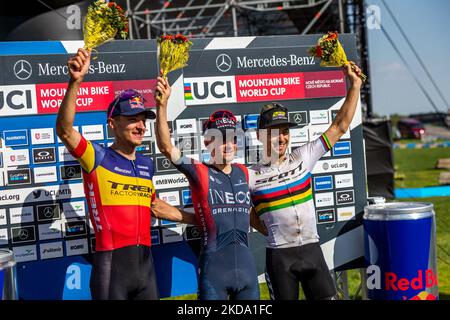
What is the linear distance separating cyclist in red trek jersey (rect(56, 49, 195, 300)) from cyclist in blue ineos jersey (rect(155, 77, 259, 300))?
24 centimetres

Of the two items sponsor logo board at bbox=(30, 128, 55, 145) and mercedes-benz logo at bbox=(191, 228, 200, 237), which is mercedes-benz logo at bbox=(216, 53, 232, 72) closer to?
mercedes-benz logo at bbox=(191, 228, 200, 237)

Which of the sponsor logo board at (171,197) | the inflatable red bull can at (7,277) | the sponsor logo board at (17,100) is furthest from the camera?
the sponsor logo board at (171,197)

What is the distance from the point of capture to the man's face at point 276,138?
430 cm

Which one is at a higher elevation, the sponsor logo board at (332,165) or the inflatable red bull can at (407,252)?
the sponsor logo board at (332,165)

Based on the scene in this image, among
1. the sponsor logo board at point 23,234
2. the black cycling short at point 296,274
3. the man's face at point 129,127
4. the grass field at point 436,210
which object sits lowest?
the grass field at point 436,210

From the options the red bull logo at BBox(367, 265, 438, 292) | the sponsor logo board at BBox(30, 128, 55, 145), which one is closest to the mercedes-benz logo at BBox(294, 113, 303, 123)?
the red bull logo at BBox(367, 265, 438, 292)

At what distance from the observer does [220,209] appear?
13.0ft

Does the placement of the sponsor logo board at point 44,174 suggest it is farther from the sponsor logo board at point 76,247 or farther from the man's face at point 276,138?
the man's face at point 276,138

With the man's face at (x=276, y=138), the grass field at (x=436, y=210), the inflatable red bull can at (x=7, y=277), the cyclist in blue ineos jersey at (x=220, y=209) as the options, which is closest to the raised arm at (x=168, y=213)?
the cyclist in blue ineos jersey at (x=220, y=209)

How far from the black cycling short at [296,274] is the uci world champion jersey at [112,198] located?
972 millimetres

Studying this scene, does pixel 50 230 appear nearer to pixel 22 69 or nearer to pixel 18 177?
pixel 18 177

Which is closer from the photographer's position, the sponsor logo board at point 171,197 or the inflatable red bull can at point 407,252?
the inflatable red bull can at point 407,252

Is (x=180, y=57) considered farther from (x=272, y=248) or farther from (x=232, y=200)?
(x=272, y=248)

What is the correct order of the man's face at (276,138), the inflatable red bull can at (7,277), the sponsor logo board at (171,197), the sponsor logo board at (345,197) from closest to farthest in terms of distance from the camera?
the inflatable red bull can at (7,277), the man's face at (276,138), the sponsor logo board at (171,197), the sponsor logo board at (345,197)
